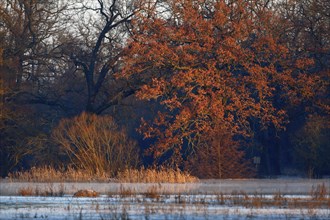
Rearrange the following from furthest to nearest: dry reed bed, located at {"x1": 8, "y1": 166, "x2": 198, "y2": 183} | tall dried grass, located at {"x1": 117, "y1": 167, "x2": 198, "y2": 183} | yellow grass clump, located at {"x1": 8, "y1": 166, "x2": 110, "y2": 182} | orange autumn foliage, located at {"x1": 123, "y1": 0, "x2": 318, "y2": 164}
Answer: orange autumn foliage, located at {"x1": 123, "y1": 0, "x2": 318, "y2": 164} < yellow grass clump, located at {"x1": 8, "y1": 166, "x2": 110, "y2": 182} < dry reed bed, located at {"x1": 8, "y1": 166, "x2": 198, "y2": 183} < tall dried grass, located at {"x1": 117, "y1": 167, "x2": 198, "y2": 183}

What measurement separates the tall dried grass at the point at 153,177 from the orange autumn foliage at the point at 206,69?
300cm

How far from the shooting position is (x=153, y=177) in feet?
95.6

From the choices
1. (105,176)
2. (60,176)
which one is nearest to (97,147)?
(105,176)

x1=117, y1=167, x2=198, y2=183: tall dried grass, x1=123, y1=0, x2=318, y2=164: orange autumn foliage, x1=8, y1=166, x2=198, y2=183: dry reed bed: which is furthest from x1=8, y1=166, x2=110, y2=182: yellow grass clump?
x1=123, y1=0, x2=318, y2=164: orange autumn foliage

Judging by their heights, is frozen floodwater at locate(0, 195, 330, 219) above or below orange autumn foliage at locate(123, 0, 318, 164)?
below

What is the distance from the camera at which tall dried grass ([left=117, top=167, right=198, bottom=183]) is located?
2905 centimetres

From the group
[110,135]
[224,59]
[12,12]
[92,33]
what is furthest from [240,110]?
[12,12]

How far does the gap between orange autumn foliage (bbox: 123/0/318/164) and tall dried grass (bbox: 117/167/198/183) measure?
3003 mm

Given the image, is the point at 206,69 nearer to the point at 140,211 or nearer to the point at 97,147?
the point at 97,147

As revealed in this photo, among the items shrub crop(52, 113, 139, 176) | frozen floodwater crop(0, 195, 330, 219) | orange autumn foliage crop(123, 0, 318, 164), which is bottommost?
frozen floodwater crop(0, 195, 330, 219)

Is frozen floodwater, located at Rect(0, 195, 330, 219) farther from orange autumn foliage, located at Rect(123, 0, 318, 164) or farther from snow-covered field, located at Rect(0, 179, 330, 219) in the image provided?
orange autumn foliage, located at Rect(123, 0, 318, 164)

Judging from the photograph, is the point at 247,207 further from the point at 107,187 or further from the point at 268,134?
the point at 268,134

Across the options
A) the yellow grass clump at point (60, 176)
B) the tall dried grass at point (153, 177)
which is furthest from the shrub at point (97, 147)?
the tall dried grass at point (153, 177)

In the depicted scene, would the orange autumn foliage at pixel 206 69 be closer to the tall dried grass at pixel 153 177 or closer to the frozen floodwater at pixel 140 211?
the tall dried grass at pixel 153 177
